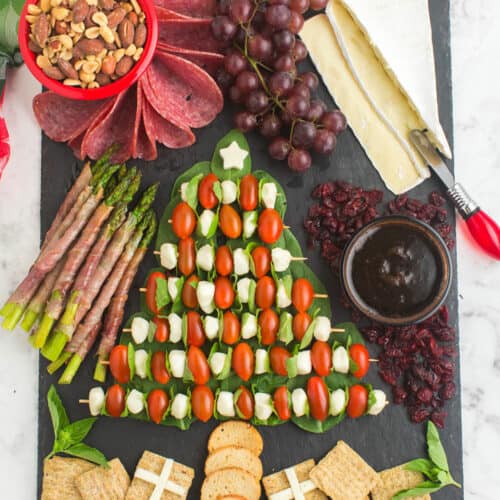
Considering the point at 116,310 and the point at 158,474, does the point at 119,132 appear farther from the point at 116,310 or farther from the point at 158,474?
the point at 158,474

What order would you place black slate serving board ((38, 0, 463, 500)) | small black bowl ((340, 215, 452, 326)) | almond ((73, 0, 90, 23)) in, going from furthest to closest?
1. black slate serving board ((38, 0, 463, 500))
2. small black bowl ((340, 215, 452, 326))
3. almond ((73, 0, 90, 23))

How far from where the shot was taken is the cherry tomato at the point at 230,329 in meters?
2.54

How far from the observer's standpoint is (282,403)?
8.36ft

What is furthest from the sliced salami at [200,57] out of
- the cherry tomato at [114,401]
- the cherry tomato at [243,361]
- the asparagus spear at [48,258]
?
the cherry tomato at [114,401]

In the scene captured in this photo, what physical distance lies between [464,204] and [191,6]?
1326 mm

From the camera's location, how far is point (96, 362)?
2688mm

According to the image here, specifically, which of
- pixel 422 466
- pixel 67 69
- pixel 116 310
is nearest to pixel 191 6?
pixel 67 69

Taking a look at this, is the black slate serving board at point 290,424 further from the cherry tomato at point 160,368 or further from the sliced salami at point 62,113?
the cherry tomato at point 160,368

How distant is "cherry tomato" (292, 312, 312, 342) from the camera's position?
2574 millimetres

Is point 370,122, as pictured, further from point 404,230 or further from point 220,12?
point 220,12

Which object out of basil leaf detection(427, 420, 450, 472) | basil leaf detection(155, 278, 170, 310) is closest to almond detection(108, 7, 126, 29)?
basil leaf detection(155, 278, 170, 310)

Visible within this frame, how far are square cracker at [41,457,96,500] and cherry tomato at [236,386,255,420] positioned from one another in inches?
24.9

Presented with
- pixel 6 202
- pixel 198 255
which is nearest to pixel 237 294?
pixel 198 255

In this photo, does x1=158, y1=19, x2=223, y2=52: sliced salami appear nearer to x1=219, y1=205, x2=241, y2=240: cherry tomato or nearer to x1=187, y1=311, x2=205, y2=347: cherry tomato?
x1=219, y1=205, x2=241, y2=240: cherry tomato
